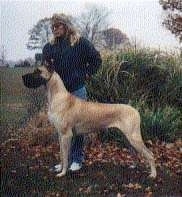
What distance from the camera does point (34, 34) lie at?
5934 millimetres

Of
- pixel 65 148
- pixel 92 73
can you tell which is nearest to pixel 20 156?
pixel 65 148

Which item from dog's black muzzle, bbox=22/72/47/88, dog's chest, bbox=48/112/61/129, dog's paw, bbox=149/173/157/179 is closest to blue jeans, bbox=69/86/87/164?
dog's chest, bbox=48/112/61/129

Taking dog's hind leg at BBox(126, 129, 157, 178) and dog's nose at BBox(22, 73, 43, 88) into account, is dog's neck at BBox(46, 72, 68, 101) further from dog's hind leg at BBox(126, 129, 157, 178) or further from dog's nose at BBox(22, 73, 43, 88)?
dog's hind leg at BBox(126, 129, 157, 178)

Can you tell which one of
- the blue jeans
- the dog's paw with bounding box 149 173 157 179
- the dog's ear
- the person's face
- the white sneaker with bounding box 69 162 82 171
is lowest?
the dog's paw with bounding box 149 173 157 179

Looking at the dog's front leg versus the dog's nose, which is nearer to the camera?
the dog's nose

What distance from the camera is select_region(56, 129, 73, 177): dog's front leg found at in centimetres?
587

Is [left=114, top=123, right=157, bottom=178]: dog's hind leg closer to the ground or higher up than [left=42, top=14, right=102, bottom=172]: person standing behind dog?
closer to the ground

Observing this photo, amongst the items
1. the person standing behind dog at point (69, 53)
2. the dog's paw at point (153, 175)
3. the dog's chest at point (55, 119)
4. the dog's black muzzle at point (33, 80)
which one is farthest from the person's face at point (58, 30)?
the dog's paw at point (153, 175)

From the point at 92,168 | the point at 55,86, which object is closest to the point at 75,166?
the point at 92,168

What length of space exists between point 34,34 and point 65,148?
80 cm

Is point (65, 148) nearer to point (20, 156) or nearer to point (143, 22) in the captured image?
point (20, 156)

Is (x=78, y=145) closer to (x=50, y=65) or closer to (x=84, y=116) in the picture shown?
(x=84, y=116)

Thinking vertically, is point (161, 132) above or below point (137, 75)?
below

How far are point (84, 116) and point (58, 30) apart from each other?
61 centimetres
